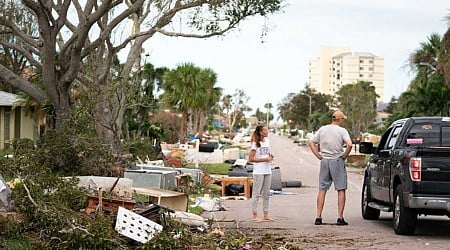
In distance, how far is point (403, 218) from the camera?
12.5 metres

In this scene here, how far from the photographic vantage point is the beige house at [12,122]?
127ft

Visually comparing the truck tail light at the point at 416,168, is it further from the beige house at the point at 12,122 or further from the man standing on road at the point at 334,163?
the beige house at the point at 12,122

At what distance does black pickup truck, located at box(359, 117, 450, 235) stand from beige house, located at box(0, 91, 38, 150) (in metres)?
26.4

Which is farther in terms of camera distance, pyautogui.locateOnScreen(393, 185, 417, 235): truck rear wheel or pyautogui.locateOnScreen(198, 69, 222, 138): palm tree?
pyautogui.locateOnScreen(198, 69, 222, 138): palm tree

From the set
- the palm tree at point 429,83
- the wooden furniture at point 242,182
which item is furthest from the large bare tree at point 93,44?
the palm tree at point 429,83

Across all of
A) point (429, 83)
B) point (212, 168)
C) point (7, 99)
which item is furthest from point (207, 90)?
point (212, 168)

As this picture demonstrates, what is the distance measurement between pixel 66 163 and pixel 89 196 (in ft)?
20.7

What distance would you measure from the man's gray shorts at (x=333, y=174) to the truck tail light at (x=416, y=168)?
80.8 inches

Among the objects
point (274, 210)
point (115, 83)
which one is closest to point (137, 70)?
point (115, 83)

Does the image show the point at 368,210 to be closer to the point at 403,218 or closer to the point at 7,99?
the point at 403,218

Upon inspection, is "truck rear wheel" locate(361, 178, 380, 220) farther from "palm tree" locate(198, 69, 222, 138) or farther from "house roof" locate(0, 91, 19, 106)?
"palm tree" locate(198, 69, 222, 138)

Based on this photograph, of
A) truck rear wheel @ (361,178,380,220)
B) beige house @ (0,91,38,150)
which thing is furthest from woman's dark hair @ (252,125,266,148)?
beige house @ (0,91,38,150)

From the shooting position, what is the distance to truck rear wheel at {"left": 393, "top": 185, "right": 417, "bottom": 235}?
12461mm

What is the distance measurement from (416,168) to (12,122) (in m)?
31.4
